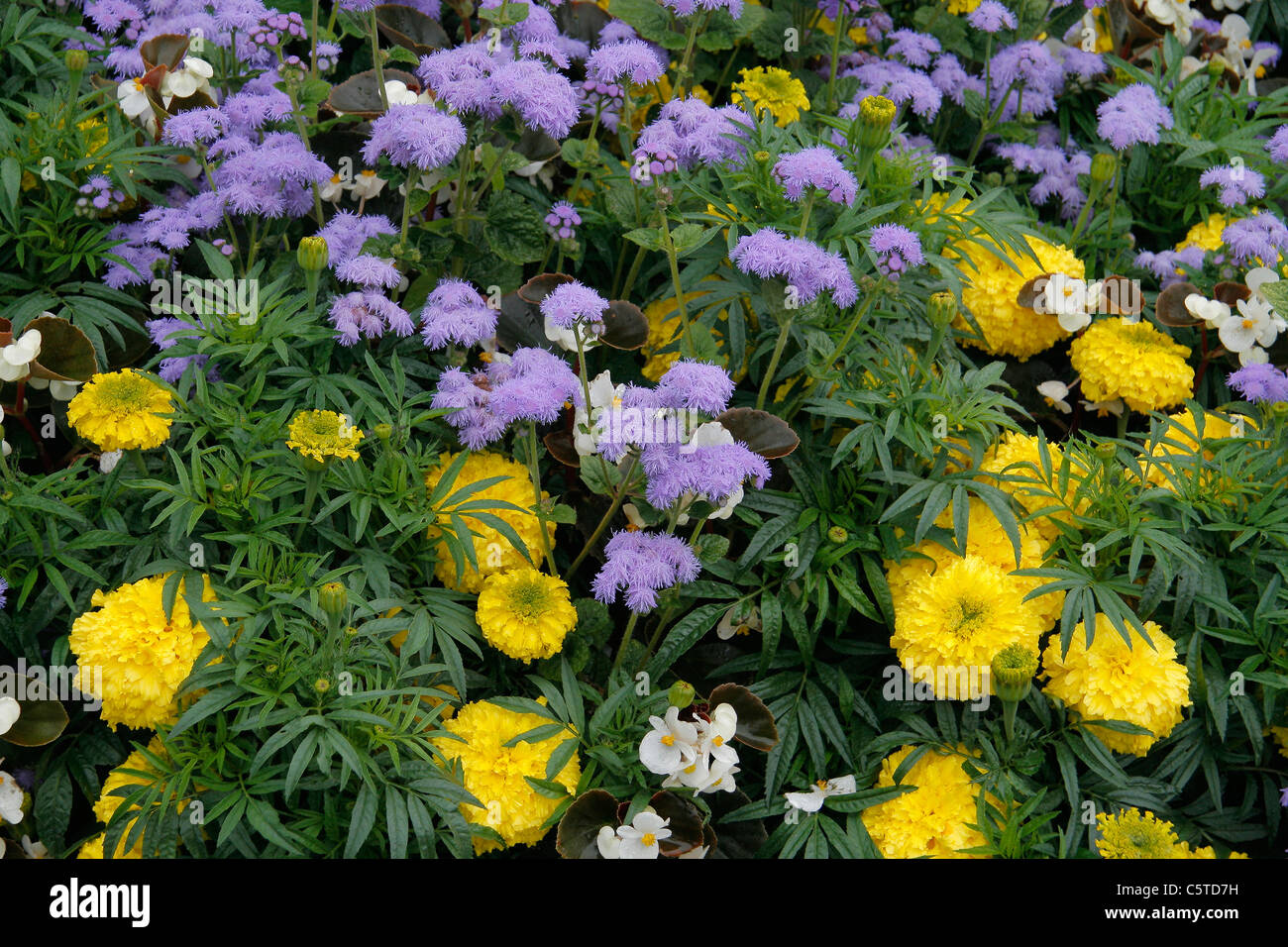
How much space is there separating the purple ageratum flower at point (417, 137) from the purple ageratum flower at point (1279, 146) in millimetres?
2255

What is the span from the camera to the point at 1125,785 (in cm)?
261

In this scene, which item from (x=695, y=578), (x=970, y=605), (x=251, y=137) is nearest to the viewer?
(x=970, y=605)

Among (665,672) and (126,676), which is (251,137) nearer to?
(126,676)

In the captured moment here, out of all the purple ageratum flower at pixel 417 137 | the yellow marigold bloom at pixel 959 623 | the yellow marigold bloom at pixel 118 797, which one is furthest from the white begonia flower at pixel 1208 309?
the yellow marigold bloom at pixel 118 797

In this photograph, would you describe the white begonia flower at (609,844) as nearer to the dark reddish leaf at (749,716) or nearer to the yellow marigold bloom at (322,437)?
the dark reddish leaf at (749,716)

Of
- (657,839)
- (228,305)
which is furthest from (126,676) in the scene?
(657,839)

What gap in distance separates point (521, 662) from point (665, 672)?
0.33 metres

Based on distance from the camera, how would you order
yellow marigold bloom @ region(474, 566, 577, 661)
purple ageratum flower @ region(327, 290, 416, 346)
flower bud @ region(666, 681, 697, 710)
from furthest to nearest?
purple ageratum flower @ region(327, 290, 416, 346) → yellow marigold bloom @ region(474, 566, 577, 661) → flower bud @ region(666, 681, 697, 710)

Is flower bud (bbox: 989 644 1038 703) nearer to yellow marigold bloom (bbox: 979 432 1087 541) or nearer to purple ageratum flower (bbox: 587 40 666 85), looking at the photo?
yellow marigold bloom (bbox: 979 432 1087 541)

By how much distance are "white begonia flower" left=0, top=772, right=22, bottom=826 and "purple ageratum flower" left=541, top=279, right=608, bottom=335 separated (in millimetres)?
1471

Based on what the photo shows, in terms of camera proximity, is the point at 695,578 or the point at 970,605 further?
the point at 695,578

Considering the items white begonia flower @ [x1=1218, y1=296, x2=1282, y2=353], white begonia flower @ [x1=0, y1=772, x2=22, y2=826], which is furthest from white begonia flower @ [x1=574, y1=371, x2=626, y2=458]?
white begonia flower @ [x1=1218, y1=296, x2=1282, y2=353]

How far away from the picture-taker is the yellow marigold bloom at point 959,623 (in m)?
2.55

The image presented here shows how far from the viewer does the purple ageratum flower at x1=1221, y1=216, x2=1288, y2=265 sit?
3197 millimetres
